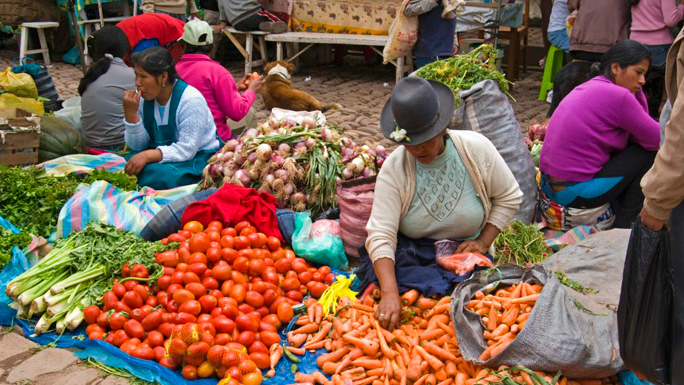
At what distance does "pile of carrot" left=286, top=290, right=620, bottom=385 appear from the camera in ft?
9.46

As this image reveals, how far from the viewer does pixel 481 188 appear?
342 centimetres

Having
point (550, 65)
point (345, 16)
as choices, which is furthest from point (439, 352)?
point (345, 16)

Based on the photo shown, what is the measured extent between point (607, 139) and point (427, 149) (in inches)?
65.3

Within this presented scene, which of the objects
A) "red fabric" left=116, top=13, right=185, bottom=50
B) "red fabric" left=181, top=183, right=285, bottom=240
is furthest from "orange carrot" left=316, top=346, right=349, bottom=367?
"red fabric" left=116, top=13, right=185, bottom=50

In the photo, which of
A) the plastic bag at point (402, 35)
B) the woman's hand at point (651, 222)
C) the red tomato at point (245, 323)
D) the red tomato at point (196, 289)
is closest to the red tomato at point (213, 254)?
the red tomato at point (196, 289)

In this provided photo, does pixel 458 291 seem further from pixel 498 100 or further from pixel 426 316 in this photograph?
pixel 498 100

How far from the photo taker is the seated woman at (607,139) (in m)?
4.15

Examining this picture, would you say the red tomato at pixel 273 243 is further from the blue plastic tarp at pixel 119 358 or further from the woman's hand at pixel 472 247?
the woman's hand at pixel 472 247

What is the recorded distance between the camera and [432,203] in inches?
135

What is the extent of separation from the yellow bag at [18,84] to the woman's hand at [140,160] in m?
2.05

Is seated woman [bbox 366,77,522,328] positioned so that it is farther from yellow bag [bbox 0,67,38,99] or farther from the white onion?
yellow bag [bbox 0,67,38,99]

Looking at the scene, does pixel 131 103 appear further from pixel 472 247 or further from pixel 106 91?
pixel 472 247

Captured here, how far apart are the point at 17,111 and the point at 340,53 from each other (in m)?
6.17

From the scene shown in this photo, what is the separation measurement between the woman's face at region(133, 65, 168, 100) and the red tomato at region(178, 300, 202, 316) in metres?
2.01
